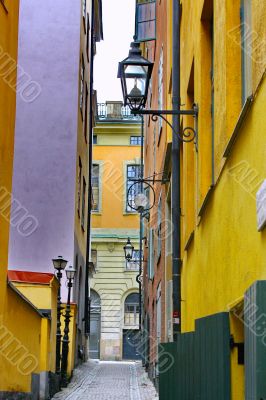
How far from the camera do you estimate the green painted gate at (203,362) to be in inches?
232

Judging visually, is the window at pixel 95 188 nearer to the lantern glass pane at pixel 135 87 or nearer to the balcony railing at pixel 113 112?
the balcony railing at pixel 113 112

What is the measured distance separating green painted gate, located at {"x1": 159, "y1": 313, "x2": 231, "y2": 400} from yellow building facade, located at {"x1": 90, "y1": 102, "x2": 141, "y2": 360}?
114ft

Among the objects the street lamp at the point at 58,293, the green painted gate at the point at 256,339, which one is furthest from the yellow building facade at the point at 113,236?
the green painted gate at the point at 256,339

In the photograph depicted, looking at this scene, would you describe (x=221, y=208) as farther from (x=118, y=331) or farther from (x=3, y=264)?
(x=118, y=331)

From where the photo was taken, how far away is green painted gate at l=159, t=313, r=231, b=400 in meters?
5.90

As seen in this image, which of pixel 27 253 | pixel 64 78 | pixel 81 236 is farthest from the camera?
pixel 81 236

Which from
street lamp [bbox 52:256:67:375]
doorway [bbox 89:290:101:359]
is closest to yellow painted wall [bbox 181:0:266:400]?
street lamp [bbox 52:256:67:375]

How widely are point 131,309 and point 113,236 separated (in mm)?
4328

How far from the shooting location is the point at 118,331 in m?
45.4

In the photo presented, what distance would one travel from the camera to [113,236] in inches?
1837

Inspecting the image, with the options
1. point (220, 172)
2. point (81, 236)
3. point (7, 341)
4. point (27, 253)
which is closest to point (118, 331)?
point (81, 236)

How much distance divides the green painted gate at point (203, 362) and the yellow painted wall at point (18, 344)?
2514 mm

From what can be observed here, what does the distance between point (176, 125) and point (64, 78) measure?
14.5 meters

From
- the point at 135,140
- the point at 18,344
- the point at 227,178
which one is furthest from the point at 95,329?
the point at 227,178
